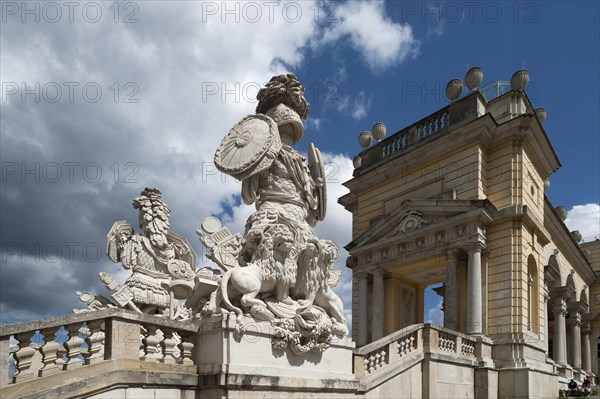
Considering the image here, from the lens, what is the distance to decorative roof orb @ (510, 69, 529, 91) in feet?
64.3

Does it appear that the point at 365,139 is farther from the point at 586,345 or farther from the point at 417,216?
the point at 586,345

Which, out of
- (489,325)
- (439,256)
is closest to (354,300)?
(439,256)

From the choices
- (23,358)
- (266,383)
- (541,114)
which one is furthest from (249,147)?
(541,114)

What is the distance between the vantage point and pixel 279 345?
6938 mm

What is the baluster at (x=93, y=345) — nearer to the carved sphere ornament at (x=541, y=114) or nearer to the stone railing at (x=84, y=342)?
the stone railing at (x=84, y=342)

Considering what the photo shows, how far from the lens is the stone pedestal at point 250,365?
6305 millimetres

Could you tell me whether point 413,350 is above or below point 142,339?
below

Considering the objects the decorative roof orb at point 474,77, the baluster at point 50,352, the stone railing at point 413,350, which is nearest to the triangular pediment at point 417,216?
the stone railing at point 413,350

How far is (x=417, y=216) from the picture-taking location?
64.7 feet

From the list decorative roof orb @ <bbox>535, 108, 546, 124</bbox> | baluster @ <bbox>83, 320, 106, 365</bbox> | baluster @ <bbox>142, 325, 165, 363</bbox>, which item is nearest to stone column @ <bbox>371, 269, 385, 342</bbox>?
decorative roof orb @ <bbox>535, 108, 546, 124</bbox>

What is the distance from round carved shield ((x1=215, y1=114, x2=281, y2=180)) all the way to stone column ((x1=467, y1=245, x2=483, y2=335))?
11886 millimetres

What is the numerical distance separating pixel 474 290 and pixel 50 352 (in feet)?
48.6

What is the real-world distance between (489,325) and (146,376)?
562 inches

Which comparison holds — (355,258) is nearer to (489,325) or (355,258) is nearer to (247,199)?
(489,325)
